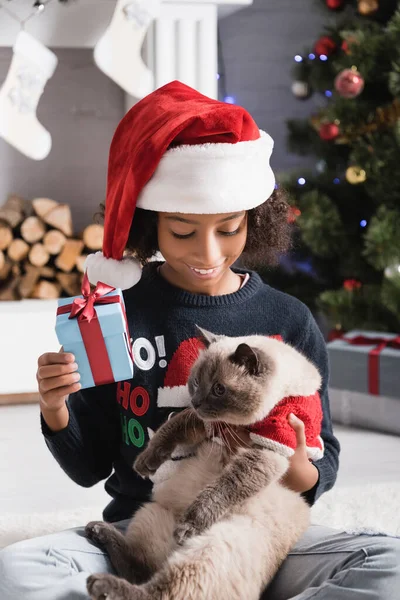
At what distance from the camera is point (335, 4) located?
3.13 metres

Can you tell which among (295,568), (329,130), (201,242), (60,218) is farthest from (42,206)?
(295,568)

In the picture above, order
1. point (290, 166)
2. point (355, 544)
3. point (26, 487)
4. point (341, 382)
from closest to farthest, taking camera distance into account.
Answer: point (355, 544), point (26, 487), point (341, 382), point (290, 166)

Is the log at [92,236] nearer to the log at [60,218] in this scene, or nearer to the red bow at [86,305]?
the log at [60,218]

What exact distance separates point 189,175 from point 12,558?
0.62m

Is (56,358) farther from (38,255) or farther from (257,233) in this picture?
(38,255)

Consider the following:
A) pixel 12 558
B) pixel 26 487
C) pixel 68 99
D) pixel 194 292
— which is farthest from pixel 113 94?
pixel 12 558

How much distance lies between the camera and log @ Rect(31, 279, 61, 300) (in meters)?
3.16

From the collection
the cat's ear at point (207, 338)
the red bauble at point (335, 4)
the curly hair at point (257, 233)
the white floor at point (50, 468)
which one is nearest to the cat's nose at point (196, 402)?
the cat's ear at point (207, 338)

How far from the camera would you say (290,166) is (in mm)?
3738

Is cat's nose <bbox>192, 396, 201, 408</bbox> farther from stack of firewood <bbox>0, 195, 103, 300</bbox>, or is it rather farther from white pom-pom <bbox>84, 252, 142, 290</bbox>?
stack of firewood <bbox>0, 195, 103, 300</bbox>

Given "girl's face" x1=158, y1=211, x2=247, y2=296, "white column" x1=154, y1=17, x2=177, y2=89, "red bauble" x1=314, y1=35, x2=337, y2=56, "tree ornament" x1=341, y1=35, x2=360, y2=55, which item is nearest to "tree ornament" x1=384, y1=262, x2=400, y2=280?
"tree ornament" x1=341, y1=35, x2=360, y2=55

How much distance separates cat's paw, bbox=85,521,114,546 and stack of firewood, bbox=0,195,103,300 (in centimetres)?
196

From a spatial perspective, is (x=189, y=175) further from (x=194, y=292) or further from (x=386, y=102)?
(x=386, y=102)

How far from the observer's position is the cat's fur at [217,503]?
1.08 m
